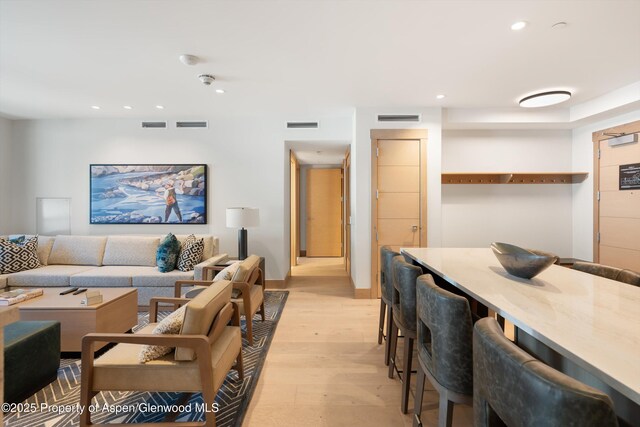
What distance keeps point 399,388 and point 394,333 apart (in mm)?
366

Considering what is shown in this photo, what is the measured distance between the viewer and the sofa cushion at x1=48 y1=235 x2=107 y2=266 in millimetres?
3830

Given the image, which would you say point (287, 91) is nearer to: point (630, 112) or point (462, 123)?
point (462, 123)

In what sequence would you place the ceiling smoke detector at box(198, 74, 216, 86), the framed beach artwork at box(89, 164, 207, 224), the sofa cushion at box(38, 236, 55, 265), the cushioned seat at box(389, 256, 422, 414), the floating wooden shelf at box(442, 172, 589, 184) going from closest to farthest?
the cushioned seat at box(389, 256, 422, 414) < the ceiling smoke detector at box(198, 74, 216, 86) < the sofa cushion at box(38, 236, 55, 265) < the floating wooden shelf at box(442, 172, 589, 184) < the framed beach artwork at box(89, 164, 207, 224)

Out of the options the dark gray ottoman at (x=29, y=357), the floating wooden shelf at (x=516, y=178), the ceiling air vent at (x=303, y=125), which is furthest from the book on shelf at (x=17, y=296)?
the floating wooden shelf at (x=516, y=178)

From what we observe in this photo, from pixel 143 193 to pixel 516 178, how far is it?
5.69 metres

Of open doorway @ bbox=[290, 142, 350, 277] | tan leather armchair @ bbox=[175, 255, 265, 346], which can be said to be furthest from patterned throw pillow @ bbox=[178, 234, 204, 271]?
open doorway @ bbox=[290, 142, 350, 277]

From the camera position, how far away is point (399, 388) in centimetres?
200

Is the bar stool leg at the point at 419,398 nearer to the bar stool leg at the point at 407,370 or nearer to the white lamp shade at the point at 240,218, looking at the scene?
the bar stool leg at the point at 407,370

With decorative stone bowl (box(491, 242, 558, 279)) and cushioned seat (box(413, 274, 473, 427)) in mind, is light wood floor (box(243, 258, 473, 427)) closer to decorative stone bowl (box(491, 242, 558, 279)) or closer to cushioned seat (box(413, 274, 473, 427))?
cushioned seat (box(413, 274, 473, 427))

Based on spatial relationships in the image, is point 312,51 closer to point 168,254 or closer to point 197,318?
point 197,318

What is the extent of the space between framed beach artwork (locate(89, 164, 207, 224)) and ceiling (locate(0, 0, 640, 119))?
3.26ft

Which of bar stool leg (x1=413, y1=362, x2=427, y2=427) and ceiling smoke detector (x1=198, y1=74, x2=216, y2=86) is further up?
ceiling smoke detector (x1=198, y1=74, x2=216, y2=86)

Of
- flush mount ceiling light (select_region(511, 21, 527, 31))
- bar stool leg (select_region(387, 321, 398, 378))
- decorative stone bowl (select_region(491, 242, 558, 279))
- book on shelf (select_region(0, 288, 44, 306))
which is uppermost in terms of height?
flush mount ceiling light (select_region(511, 21, 527, 31))

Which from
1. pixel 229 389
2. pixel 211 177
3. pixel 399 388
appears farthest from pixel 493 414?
pixel 211 177
